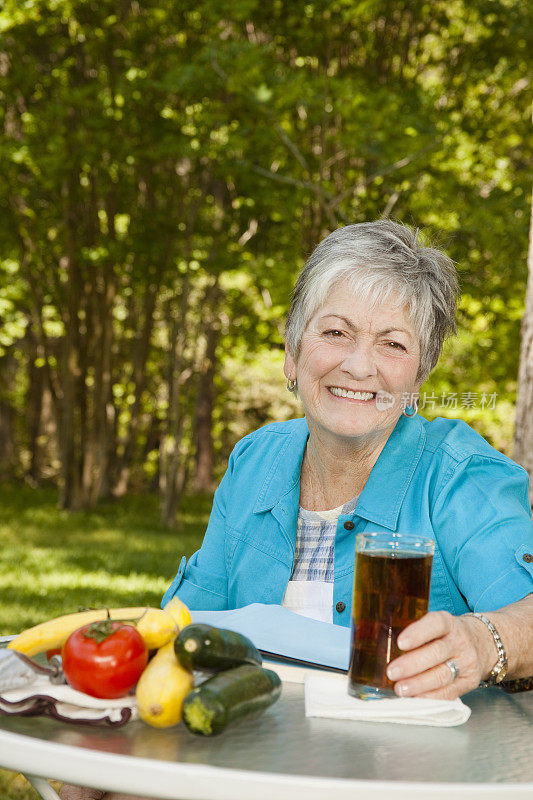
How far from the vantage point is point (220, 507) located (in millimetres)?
2500

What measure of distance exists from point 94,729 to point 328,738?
1.14 feet

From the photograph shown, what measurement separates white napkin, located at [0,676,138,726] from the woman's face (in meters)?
1.04

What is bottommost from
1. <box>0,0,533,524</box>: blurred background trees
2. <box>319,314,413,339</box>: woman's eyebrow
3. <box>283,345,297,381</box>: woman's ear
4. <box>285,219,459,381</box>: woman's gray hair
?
<box>283,345,297,381</box>: woman's ear

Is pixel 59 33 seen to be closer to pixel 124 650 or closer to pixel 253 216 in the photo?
pixel 253 216

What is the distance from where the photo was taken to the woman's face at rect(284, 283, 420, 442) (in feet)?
7.25

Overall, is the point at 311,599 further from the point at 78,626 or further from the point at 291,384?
the point at 78,626

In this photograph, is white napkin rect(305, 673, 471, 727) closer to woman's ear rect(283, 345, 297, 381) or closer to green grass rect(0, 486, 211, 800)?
woman's ear rect(283, 345, 297, 381)

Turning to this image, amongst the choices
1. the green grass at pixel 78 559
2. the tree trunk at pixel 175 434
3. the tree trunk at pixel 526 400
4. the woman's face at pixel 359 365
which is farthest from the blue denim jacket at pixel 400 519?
the tree trunk at pixel 175 434

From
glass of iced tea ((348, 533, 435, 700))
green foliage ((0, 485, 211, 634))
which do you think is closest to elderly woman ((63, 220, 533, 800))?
glass of iced tea ((348, 533, 435, 700))


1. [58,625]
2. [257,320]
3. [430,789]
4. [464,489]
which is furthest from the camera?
[257,320]

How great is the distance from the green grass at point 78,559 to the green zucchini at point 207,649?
2.89 m

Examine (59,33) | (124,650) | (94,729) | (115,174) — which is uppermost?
(59,33)

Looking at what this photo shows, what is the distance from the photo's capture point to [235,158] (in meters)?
11.1

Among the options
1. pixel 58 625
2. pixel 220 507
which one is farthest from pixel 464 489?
pixel 58 625
